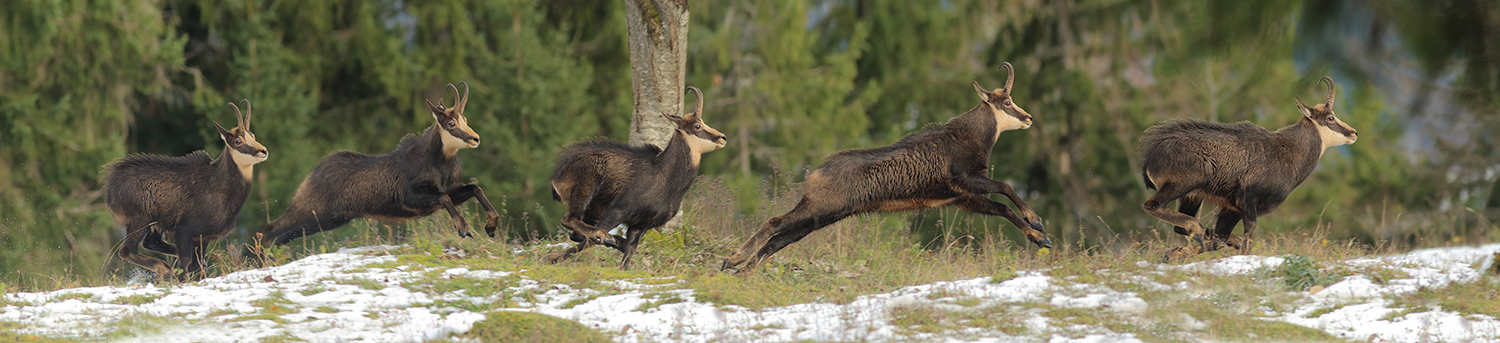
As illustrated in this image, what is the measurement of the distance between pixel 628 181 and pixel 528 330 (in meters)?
2.38

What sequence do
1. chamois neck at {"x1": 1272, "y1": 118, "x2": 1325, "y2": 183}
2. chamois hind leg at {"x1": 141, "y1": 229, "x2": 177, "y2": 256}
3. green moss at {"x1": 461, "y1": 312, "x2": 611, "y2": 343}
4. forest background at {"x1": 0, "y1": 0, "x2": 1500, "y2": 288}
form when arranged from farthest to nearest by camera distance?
forest background at {"x1": 0, "y1": 0, "x2": 1500, "y2": 288}
chamois hind leg at {"x1": 141, "y1": 229, "x2": 177, "y2": 256}
chamois neck at {"x1": 1272, "y1": 118, "x2": 1325, "y2": 183}
green moss at {"x1": 461, "y1": 312, "x2": 611, "y2": 343}

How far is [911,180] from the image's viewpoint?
818cm

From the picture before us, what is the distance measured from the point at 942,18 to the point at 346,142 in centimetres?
1067

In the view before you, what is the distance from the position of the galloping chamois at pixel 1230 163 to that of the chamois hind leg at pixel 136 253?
7243 millimetres

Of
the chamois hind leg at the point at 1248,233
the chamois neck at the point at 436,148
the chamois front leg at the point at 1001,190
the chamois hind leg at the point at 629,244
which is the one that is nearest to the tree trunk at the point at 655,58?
the chamois hind leg at the point at 629,244

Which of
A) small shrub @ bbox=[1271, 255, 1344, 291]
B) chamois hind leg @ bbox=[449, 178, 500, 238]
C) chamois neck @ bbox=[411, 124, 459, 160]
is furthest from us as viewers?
chamois neck @ bbox=[411, 124, 459, 160]

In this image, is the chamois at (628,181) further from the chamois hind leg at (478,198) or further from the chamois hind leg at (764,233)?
the chamois hind leg at (764,233)

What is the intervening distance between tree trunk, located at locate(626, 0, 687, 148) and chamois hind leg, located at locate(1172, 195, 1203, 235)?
407 cm

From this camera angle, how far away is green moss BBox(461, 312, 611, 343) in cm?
615

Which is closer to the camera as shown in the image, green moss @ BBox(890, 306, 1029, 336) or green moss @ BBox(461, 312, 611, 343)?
green moss @ BBox(461, 312, 611, 343)

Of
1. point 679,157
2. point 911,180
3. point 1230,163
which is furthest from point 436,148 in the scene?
point 1230,163

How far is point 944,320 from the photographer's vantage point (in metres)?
6.46

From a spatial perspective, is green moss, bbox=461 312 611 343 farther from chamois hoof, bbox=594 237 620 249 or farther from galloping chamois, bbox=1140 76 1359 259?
galloping chamois, bbox=1140 76 1359 259

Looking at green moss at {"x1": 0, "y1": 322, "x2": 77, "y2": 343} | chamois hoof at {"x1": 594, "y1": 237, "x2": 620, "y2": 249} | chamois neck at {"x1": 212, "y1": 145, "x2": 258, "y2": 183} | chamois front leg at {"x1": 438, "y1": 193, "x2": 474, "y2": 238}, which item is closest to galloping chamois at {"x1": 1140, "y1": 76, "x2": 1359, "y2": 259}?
chamois hoof at {"x1": 594, "y1": 237, "x2": 620, "y2": 249}
